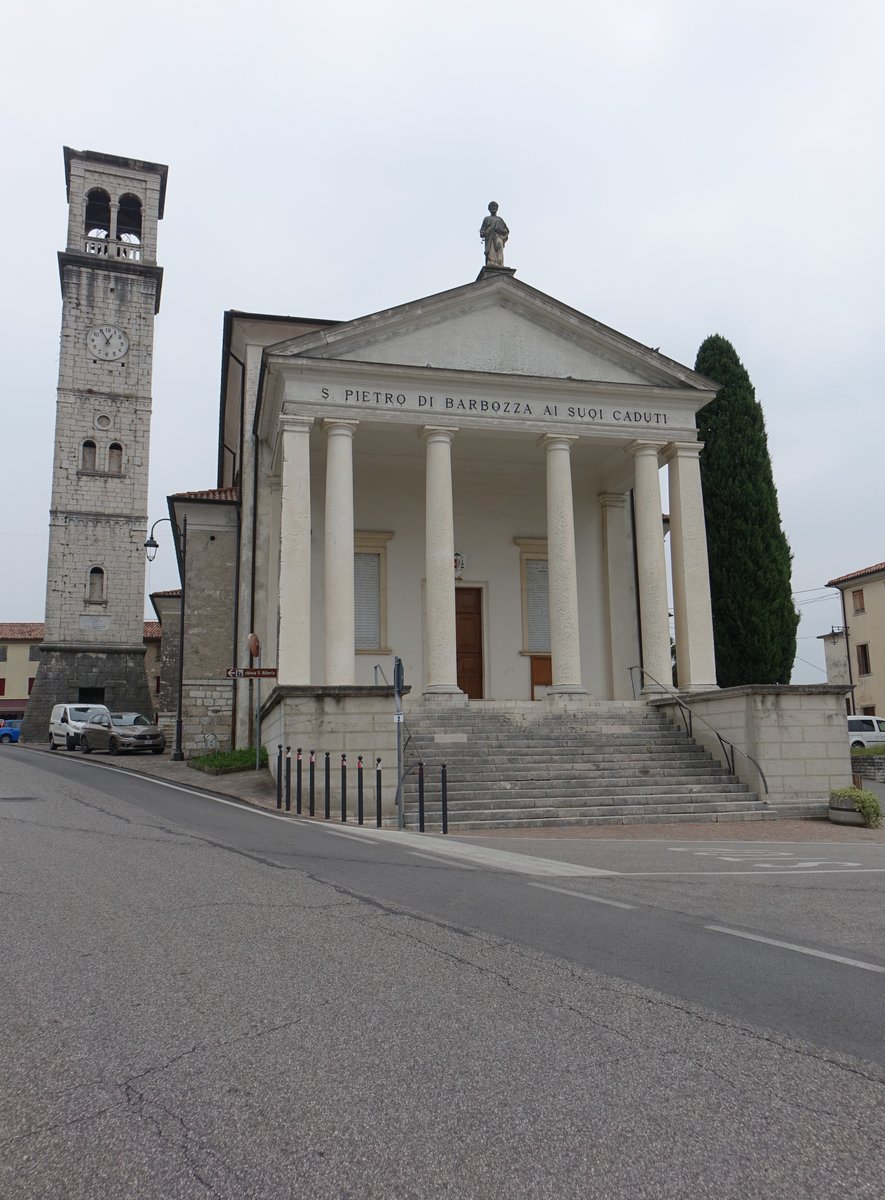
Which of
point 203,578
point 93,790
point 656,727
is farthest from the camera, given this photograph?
point 203,578

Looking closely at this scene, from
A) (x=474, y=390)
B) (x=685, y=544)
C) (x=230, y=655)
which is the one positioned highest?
(x=474, y=390)

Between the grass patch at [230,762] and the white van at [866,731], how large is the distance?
2328 centimetres

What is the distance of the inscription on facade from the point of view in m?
20.7

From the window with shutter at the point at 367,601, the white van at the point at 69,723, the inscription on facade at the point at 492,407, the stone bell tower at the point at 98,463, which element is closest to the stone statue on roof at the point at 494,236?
the inscription on facade at the point at 492,407

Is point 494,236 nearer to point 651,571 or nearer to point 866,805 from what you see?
point 651,571

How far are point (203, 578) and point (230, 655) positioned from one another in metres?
2.37

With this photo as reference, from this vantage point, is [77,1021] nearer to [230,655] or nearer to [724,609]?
[724,609]

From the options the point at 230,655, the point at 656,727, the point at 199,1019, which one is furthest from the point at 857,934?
the point at 230,655

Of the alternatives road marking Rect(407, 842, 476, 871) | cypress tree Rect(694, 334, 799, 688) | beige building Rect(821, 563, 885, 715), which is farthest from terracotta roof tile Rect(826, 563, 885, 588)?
road marking Rect(407, 842, 476, 871)

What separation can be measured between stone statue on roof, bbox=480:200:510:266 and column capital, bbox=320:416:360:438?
616 centimetres

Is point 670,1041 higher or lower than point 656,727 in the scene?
lower

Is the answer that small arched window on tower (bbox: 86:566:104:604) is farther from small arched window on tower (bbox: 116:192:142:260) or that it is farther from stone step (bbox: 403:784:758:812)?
stone step (bbox: 403:784:758:812)

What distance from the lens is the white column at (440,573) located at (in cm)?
1988

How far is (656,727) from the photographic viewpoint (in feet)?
64.5
